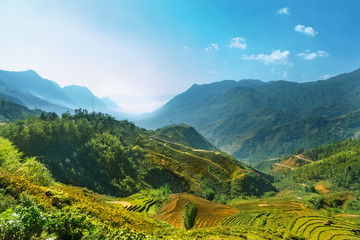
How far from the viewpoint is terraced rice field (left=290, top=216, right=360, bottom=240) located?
43156 mm

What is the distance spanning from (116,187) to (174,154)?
2713 inches

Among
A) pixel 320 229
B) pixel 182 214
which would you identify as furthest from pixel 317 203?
pixel 182 214

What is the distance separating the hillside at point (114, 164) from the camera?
86.4 meters

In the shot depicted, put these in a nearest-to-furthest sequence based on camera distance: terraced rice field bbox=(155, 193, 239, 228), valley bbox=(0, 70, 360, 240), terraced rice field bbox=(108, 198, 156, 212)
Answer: valley bbox=(0, 70, 360, 240) → terraced rice field bbox=(155, 193, 239, 228) → terraced rice field bbox=(108, 198, 156, 212)

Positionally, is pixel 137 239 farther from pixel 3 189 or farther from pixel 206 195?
pixel 206 195

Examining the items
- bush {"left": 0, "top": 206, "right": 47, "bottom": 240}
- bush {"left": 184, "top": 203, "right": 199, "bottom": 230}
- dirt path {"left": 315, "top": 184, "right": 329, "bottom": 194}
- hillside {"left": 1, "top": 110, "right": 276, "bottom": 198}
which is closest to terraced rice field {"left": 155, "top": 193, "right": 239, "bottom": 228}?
bush {"left": 184, "top": 203, "right": 199, "bottom": 230}

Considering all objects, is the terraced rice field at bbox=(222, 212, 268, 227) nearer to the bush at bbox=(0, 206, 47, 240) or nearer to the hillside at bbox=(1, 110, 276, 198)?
the hillside at bbox=(1, 110, 276, 198)

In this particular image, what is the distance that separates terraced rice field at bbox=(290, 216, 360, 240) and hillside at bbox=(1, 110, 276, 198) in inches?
2439

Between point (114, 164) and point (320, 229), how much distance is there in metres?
99.1

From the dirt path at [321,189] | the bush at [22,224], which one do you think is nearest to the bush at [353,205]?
the dirt path at [321,189]

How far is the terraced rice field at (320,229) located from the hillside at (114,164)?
61951mm

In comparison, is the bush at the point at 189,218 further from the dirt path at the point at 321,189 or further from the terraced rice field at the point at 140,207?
the dirt path at the point at 321,189

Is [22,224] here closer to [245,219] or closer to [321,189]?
[245,219]

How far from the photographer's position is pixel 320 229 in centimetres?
4722
